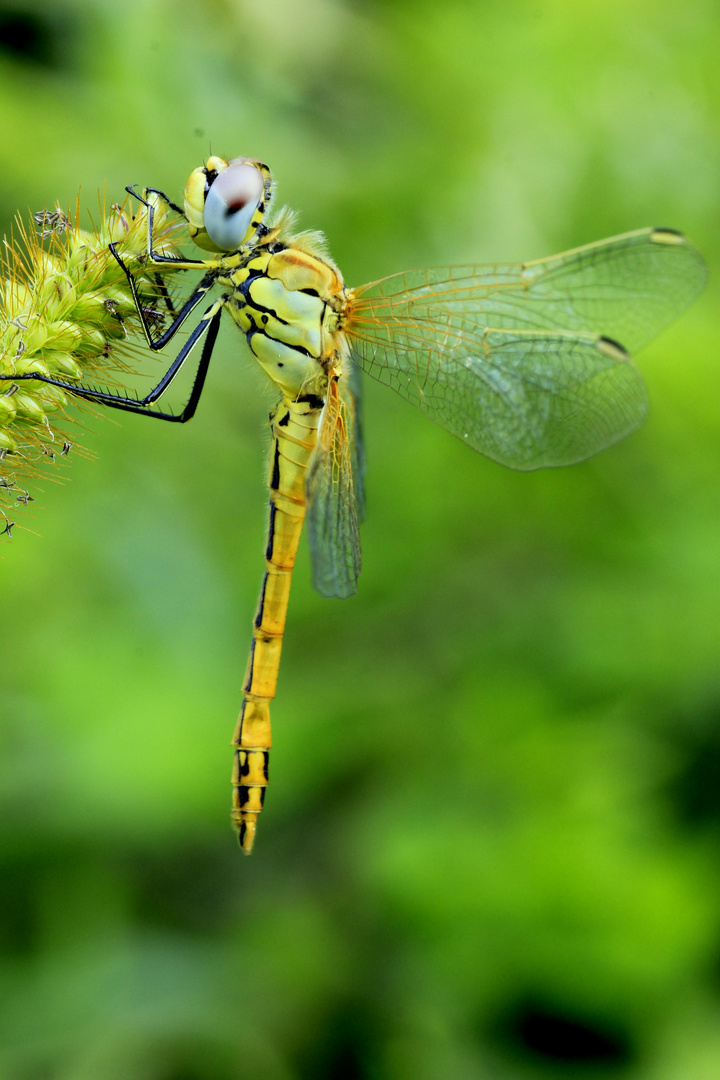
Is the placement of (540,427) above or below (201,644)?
above

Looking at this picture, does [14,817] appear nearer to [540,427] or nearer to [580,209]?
[540,427]

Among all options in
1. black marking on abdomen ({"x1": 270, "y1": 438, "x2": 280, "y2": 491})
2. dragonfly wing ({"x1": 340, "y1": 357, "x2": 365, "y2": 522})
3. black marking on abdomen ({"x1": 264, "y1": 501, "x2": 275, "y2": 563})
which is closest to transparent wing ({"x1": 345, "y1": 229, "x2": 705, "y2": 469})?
dragonfly wing ({"x1": 340, "y1": 357, "x2": 365, "y2": 522})

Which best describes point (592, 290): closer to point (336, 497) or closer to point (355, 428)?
point (355, 428)

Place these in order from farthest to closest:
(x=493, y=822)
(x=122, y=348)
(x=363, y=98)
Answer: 1. (x=363, y=98)
2. (x=493, y=822)
3. (x=122, y=348)

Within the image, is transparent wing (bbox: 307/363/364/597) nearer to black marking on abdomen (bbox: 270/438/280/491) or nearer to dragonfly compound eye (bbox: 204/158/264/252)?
black marking on abdomen (bbox: 270/438/280/491)

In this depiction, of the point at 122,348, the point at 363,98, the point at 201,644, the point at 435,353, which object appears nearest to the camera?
the point at 122,348

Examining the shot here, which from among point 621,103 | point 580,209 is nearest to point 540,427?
point 580,209

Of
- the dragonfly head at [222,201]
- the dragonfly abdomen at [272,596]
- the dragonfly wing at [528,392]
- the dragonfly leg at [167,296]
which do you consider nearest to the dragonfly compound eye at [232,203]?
the dragonfly head at [222,201]

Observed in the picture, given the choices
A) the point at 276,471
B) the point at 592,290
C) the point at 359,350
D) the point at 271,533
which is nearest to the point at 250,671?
the point at 271,533
